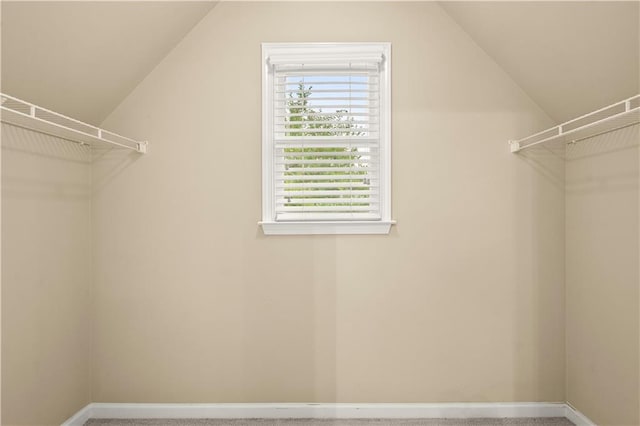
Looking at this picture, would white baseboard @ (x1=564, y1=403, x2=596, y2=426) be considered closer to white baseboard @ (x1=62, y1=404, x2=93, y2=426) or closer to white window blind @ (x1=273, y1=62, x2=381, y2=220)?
white window blind @ (x1=273, y1=62, x2=381, y2=220)

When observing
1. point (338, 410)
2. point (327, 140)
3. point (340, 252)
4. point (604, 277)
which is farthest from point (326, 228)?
point (604, 277)

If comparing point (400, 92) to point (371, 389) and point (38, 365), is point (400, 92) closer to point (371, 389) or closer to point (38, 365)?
point (371, 389)

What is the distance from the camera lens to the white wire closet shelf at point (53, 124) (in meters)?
1.58

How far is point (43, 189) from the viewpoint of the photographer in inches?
79.8

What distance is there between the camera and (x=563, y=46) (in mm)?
1913

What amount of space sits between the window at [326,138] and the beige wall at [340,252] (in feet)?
0.26

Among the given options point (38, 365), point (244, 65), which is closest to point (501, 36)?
point (244, 65)

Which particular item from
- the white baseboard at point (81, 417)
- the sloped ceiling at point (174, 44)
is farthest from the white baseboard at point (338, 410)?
the sloped ceiling at point (174, 44)

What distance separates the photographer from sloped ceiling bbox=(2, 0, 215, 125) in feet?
5.34

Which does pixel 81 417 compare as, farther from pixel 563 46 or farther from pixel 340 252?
pixel 563 46

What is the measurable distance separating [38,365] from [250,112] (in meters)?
1.67

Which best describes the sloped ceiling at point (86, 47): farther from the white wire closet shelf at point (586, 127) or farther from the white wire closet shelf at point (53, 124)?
the white wire closet shelf at point (586, 127)

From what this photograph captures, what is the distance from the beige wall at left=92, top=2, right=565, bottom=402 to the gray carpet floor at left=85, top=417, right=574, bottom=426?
0.39 ft

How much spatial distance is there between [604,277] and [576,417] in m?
0.84
